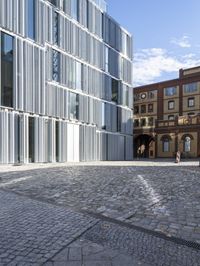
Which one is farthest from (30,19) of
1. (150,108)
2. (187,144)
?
(150,108)

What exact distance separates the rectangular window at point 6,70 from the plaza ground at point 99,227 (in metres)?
16.4

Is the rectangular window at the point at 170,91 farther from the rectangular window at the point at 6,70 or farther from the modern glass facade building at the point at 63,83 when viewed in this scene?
the rectangular window at the point at 6,70

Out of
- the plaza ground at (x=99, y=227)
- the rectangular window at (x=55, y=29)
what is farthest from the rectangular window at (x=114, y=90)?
the plaza ground at (x=99, y=227)

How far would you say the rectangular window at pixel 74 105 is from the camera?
33719 mm

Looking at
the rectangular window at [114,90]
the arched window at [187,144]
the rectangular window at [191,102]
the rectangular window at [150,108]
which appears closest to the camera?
the rectangular window at [114,90]

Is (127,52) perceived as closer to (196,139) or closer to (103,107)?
(103,107)

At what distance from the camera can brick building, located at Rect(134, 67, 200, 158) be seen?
Answer: 5244 cm

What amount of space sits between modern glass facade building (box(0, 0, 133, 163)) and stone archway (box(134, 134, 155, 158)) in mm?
13599

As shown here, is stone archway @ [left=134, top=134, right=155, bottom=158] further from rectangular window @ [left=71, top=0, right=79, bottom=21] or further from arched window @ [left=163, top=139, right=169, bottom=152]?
rectangular window @ [left=71, top=0, right=79, bottom=21]

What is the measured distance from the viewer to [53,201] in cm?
851

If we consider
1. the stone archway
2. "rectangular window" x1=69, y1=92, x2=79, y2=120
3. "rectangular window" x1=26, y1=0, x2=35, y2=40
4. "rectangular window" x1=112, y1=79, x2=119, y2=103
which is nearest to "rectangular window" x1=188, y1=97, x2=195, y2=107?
the stone archway

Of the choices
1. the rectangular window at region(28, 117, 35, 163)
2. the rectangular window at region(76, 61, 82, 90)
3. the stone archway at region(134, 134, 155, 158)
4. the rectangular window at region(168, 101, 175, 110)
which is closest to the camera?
the rectangular window at region(28, 117, 35, 163)

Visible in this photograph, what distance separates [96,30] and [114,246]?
36561 millimetres

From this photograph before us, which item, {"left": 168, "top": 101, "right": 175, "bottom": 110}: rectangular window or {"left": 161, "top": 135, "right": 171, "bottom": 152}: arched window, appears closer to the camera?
{"left": 161, "top": 135, "right": 171, "bottom": 152}: arched window
